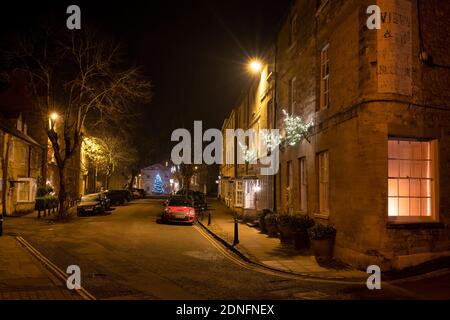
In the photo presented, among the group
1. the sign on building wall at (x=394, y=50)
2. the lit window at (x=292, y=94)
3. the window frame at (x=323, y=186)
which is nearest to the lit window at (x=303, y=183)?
the window frame at (x=323, y=186)

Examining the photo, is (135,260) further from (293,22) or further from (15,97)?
(15,97)

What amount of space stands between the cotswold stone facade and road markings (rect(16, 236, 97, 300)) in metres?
6.65

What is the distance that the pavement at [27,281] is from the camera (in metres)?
8.12

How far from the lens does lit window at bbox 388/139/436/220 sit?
1155 cm

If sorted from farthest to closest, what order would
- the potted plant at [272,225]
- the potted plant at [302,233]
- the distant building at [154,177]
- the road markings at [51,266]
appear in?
the distant building at [154,177] < the potted plant at [272,225] < the potted plant at [302,233] < the road markings at [51,266]

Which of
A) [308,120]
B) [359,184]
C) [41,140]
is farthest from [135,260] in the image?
[41,140]

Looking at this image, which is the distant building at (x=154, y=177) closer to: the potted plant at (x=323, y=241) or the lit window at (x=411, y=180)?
the potted plant at (x=323, y=241)

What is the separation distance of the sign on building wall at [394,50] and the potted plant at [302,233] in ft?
17.5

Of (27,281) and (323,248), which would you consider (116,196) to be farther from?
(27,281)

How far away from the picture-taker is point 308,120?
1570 centimetres

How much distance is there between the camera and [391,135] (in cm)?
1123

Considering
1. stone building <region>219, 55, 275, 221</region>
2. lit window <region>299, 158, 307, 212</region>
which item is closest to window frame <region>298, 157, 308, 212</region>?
lit window <region>299, 158, 307, 212</region>

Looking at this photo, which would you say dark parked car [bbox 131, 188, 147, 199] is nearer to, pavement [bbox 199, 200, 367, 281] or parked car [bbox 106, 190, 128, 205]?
parked car [bbox 106, 190, 128, 205]
